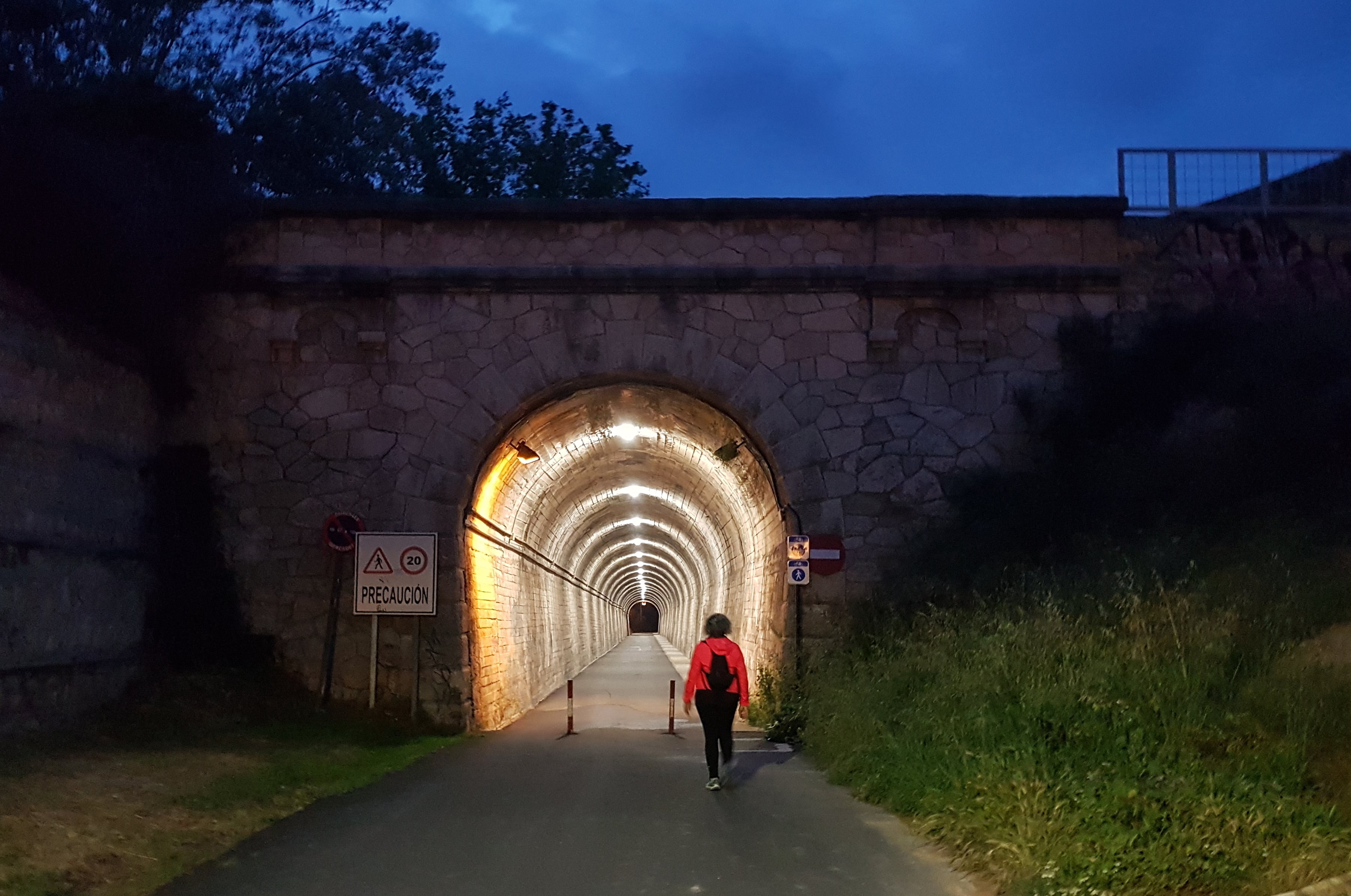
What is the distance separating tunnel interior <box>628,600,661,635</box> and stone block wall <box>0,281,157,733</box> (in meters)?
75.3

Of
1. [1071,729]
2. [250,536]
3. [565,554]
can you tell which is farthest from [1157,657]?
[565,554]

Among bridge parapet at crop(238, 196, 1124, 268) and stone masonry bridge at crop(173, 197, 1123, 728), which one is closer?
stone masonry bridge at crop(173, 197, 1123, 728)

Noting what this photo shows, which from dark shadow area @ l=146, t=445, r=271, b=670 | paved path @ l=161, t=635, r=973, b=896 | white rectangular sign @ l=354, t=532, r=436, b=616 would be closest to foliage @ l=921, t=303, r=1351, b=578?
paved path @ l=161, t=635, r=973, b=896

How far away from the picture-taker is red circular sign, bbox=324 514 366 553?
13.7 meters

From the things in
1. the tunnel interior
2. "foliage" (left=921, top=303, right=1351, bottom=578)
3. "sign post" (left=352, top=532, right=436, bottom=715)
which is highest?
"foliage" (left=921, top=303, right=1351, bottom=578)

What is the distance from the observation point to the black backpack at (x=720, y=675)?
33.6ft

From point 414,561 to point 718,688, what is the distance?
4.99 metres

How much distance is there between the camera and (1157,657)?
27.8ft

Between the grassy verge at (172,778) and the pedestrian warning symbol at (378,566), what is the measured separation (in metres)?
1.66

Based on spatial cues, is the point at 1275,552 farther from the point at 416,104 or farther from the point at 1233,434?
the point at 416,104

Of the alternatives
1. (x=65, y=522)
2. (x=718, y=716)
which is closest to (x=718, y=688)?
(x=718, y=716)

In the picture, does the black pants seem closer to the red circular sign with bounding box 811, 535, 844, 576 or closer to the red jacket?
the red jacket

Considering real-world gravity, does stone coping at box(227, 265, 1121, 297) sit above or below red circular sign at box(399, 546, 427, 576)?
above

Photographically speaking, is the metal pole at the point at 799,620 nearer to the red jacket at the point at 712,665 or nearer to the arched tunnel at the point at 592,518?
the arched tunnel at the point at 592,518
